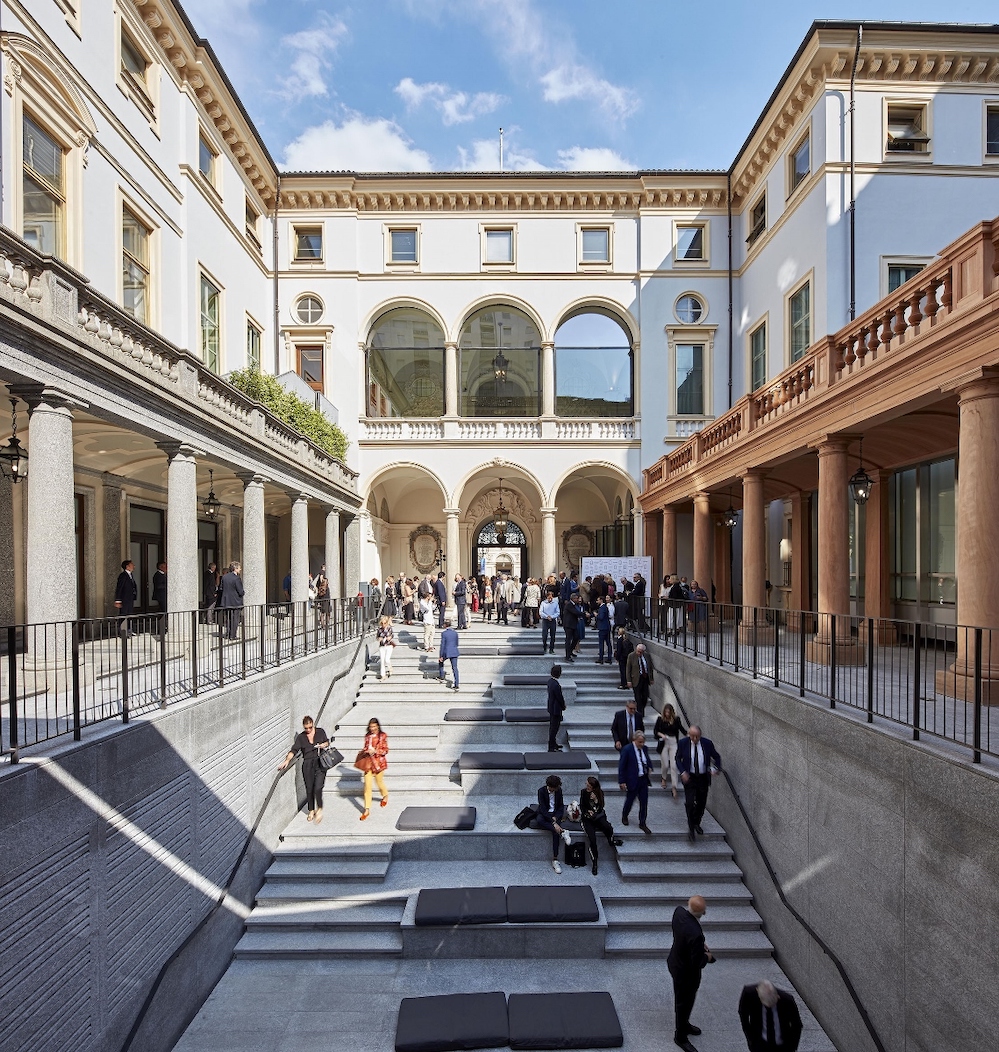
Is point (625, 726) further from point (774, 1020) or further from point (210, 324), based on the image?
point (210, 324)

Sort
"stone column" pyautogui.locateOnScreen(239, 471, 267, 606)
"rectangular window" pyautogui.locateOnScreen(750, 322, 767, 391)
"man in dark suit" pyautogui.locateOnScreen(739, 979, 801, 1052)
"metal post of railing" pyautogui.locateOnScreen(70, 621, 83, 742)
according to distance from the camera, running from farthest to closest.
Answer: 1. "rectangular window" pyautogui.locateOnScreen(750, 322, 767, 391)
2. "stone column" pyautogui.locateOnScreen(239, 471, 267, 606)
3. "metal post of railing" pyautogui.locateOnScreen(70, 621, 83, 742)
4. "man in dark suit" pyautogui.locateOnScreen(739, 979, 801, 1052)

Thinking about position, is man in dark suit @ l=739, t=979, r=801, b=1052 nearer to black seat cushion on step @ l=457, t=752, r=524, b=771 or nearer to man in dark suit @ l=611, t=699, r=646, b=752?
man in dark suit @ l=611, t=699, r=646, b=752

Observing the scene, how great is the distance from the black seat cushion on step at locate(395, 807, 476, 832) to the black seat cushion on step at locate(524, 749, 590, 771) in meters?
1.49

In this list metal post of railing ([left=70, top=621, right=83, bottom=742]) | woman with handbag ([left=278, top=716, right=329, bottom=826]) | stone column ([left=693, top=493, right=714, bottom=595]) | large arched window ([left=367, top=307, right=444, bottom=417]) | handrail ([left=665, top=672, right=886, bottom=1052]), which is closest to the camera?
metal post of railing ([left=70, top=621, right=83, bottom=742])

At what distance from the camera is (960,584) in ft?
24.9

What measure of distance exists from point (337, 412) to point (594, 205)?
39.4 ft

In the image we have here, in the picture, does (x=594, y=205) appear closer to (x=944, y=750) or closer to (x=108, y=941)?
(x=944, y=750)

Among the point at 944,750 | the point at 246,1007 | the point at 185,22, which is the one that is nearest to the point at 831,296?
the point at 944,750

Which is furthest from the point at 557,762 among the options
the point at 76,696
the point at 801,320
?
the point at 801,320

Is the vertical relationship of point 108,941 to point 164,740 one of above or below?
below

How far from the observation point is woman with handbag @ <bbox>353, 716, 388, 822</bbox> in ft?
34.6

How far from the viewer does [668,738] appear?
10.9 meters

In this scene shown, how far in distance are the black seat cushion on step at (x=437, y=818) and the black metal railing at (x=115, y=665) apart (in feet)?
10.5

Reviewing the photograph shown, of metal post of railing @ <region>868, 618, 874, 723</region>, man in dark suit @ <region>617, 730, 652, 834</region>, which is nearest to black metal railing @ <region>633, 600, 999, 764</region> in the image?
metal post of railing @ <region>868, 618, 874, 723</region>
